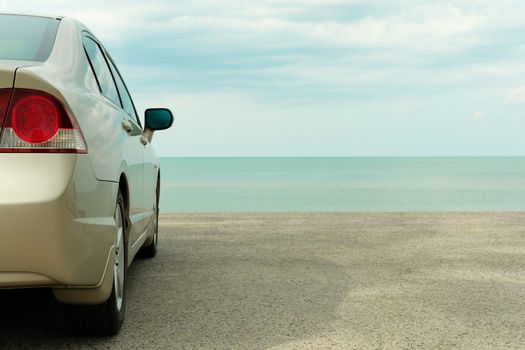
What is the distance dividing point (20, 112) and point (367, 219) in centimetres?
952

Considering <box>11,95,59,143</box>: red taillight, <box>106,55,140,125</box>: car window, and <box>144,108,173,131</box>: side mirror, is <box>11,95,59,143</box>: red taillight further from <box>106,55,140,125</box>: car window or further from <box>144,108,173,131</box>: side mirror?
<box>144,108,173,131</box>: side mirror

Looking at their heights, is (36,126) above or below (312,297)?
above

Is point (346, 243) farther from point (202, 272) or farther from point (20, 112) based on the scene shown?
point (20, 112)

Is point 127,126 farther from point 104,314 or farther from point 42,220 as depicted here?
point 42,220

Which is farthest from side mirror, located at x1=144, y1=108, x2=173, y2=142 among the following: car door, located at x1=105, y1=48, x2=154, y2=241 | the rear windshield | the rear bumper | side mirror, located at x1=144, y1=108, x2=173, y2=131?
the rear bumper

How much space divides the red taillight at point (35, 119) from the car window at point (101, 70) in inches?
46.9

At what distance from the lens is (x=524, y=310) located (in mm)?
4918

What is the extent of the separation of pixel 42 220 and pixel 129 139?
1.80 m

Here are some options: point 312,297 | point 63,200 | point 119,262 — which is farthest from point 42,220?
point 312,297

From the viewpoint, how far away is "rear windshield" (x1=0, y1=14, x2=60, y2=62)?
3.59 m

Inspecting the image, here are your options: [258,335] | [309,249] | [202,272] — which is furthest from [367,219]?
[258,335]

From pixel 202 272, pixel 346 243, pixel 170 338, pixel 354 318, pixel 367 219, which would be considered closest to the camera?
pixel 170 338

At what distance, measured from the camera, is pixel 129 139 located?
4.78 metres

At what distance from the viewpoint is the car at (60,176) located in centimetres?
304
